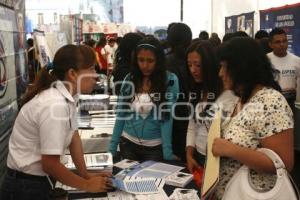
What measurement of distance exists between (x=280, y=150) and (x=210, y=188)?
31 centimetres

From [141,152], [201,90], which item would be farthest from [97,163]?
[201,90]

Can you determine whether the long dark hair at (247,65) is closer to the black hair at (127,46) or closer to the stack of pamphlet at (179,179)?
→ the stack of pamphlet at (179,179)

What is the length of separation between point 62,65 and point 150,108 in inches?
31.2

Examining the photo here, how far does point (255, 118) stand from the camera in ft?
4.29

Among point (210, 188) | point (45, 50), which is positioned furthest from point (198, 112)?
point (45, 50)

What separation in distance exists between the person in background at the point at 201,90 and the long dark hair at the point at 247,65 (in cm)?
57

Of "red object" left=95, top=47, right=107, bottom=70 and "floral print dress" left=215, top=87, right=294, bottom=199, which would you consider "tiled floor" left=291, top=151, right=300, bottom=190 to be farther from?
"red object" left=95, top=47, right=107, bottom=70

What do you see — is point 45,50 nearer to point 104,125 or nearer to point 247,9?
point 104,125

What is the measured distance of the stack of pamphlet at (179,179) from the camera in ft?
5.68

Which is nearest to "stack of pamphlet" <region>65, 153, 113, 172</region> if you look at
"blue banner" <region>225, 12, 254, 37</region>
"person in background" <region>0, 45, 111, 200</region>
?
"person in background" <region>0, 45, 111, 200</region>

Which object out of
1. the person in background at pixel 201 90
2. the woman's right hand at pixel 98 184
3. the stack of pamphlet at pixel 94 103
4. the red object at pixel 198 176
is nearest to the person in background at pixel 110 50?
the stack of pamphlet at pixel 94 103

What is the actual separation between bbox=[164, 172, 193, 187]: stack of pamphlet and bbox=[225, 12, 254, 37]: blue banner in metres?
5.27

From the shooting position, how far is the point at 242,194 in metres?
1.28

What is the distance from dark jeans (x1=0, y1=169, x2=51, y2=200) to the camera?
1.52 m
